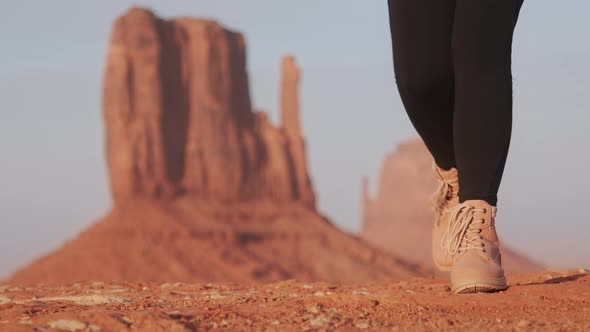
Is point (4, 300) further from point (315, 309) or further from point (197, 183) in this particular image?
point (197, 183)

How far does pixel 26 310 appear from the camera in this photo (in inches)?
123

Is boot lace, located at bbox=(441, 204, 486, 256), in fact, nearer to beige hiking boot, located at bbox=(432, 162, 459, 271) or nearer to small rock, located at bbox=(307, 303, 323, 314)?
beige hiking boot, located at bbox=(432, 162, 459, 271)

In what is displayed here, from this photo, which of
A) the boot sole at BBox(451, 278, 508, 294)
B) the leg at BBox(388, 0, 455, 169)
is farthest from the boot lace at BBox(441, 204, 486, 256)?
the leg at BBox(388, 0, 455, 169)

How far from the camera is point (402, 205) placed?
98500mm

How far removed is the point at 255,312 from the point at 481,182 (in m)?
1.16

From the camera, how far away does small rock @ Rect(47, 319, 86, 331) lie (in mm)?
2740

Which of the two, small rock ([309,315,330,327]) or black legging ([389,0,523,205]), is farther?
black legging ([389,0,523,205])

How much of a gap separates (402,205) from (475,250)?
313 ft

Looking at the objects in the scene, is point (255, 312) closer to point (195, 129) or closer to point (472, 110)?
point (472, 110)

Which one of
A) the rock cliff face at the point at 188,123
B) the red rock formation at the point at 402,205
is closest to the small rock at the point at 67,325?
the rock cliff face at the point at 188,123

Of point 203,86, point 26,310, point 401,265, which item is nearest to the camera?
point 26,310

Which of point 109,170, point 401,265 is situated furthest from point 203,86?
point 401,265

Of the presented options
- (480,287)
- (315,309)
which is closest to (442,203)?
(480,287)

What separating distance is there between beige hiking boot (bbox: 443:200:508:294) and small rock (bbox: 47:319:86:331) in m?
1.55
